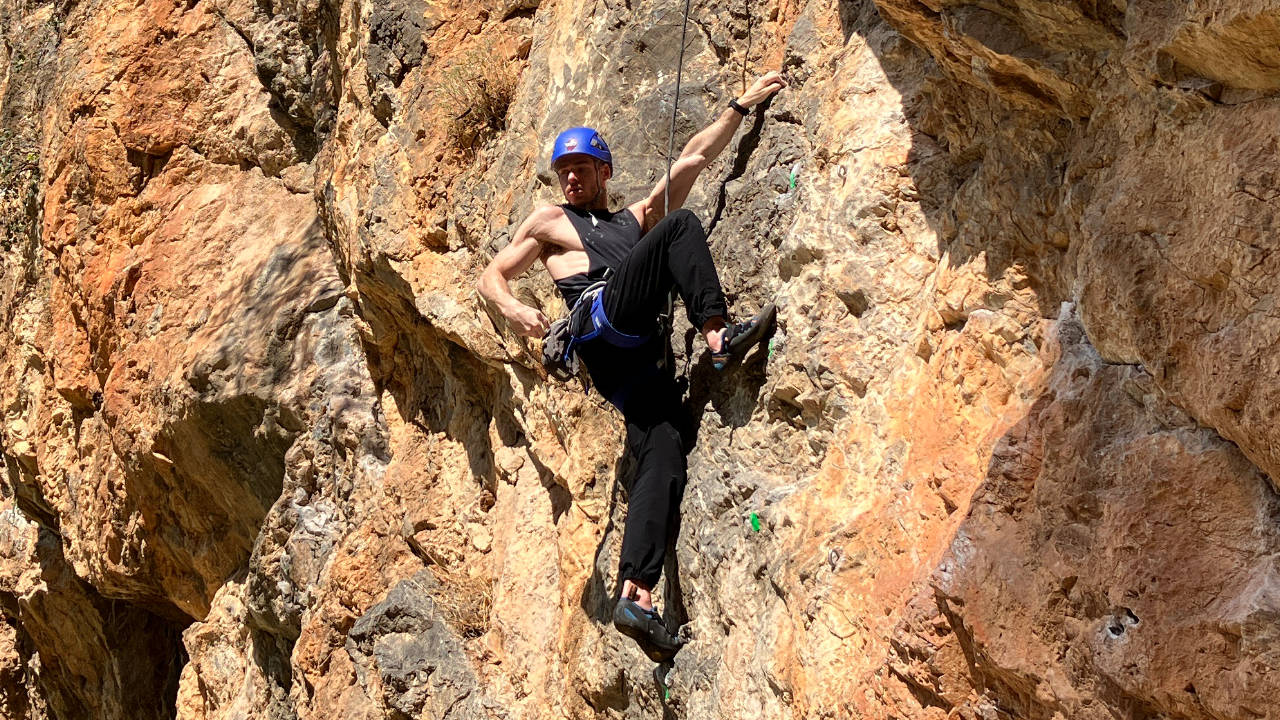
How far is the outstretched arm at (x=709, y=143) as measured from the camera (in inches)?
201

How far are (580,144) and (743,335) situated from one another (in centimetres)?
122

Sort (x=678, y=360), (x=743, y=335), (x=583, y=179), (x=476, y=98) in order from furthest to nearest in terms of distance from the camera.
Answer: (x=476, y=98) < (x=583, y=179) < (x=678, y=360) < (x=743, y=335)

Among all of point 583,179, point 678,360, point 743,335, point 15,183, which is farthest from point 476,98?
point 15,183

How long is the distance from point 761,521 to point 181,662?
8801 millimetres

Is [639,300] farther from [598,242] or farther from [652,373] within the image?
[598,242]

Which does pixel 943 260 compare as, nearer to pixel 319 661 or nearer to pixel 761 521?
pixel 761 521

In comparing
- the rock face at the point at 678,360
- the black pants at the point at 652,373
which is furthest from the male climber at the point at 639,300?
the rock face at the point at 678,360

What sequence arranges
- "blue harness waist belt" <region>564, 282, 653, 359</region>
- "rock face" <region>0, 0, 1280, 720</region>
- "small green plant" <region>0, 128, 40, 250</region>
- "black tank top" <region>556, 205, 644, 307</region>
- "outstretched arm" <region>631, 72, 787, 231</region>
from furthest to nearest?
"small green plant" <region>0, 128, 40, 250</region>, "black tank top" <region>556, 205, 644, 307</region>, "outstretched arm" <region>631, 72, 787, 231</region>, "blue harness waist belt" <region>564, 282, 653, 359</region>, "rock face" <region>0, 0, 1280, 720</region>

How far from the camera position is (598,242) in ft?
17.6

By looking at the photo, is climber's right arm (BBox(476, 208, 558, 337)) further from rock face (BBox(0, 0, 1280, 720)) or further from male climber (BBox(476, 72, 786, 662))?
rock face (BBox(0, 0, 1280, 720))

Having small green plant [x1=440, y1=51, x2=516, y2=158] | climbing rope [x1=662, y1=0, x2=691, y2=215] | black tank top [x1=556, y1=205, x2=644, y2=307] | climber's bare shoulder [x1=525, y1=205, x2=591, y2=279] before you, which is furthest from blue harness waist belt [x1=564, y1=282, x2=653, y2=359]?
small green plant [x1=440, y1=51, x2=516, y2=158]

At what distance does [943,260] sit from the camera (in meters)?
4.10

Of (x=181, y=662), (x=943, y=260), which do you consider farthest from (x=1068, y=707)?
(x=181, y=662)

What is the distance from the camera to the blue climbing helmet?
543 centimetres
